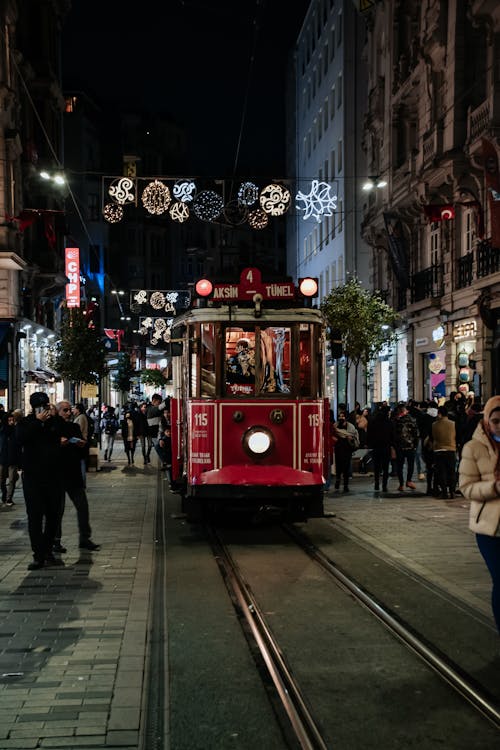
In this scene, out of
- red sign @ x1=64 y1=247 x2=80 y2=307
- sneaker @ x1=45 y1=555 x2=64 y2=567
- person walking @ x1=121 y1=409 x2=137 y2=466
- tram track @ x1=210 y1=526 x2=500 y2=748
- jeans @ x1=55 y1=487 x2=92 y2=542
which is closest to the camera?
tram track @ x1=210 y1=526 x2=500 y2=748

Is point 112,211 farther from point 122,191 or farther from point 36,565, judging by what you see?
point 36,565

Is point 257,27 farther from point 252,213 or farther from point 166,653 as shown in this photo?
point 166,653

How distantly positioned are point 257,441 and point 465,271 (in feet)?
58.7

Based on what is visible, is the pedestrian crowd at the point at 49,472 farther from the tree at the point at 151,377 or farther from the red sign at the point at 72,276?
the tree at the point at 151,377

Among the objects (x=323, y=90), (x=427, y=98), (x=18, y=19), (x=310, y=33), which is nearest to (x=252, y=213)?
(x=427, y=98)

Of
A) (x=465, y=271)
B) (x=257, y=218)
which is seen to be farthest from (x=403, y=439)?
(x=465, y=271)

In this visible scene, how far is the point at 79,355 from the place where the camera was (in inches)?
1554

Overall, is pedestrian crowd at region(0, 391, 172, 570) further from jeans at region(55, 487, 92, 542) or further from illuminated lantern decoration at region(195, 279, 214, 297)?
illuminated lantern decoration at region(195, 279, 214, 297)

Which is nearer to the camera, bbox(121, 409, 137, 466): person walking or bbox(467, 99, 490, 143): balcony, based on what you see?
bbox(467, 99, 490, 143): balcony

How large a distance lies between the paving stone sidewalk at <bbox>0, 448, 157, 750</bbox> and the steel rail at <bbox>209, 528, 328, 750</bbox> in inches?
34.8

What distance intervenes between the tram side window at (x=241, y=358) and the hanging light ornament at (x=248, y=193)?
8.73 m

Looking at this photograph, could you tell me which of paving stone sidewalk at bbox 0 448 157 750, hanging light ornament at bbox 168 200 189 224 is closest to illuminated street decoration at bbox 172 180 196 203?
hanging light ornament at bbox 168 200 189 224

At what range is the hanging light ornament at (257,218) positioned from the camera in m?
21.3

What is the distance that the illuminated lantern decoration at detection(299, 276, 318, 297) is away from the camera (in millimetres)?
13156
